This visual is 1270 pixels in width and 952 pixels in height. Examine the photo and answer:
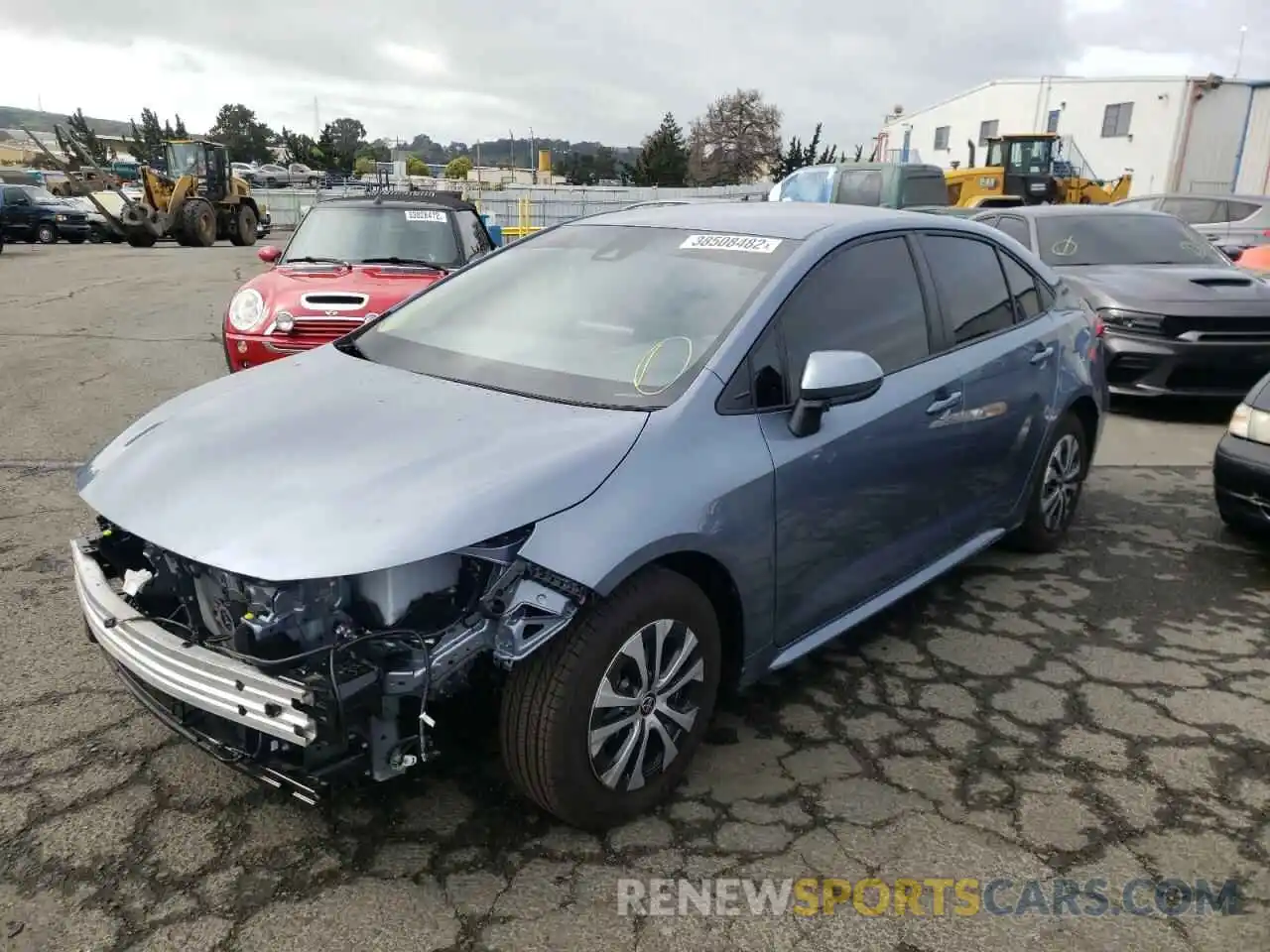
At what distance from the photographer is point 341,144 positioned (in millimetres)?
73312

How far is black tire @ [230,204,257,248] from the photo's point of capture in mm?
27266

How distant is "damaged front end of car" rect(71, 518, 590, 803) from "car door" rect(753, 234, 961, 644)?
2.97 feet

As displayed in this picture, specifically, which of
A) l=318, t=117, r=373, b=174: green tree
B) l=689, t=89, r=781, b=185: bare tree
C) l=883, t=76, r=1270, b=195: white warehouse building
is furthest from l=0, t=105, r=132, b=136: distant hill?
l=883, t=76, r=1270, b=195: white warehouse building

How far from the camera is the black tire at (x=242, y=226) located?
1073 inches

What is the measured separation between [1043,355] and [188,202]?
2591cm

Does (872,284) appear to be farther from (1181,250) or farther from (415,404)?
(1181,250)

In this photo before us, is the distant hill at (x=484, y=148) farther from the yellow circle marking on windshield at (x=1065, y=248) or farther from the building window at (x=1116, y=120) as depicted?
the yellow circle marking on windshield at (x=1065, y=248)

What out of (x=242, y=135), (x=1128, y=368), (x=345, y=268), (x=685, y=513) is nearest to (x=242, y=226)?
(x=345, y=268)

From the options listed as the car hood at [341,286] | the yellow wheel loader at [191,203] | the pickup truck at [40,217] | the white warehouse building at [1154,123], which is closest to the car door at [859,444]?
the car hood at [341,286]

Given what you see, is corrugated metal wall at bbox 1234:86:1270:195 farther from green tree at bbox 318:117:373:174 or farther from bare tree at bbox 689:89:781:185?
green tree at bbox 318:117:373:174

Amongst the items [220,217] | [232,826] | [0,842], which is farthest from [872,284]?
[220,217]

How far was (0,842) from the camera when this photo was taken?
95.7 inches

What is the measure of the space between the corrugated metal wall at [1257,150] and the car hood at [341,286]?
34.9 meters

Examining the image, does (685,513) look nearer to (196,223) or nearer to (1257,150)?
(196,223)
